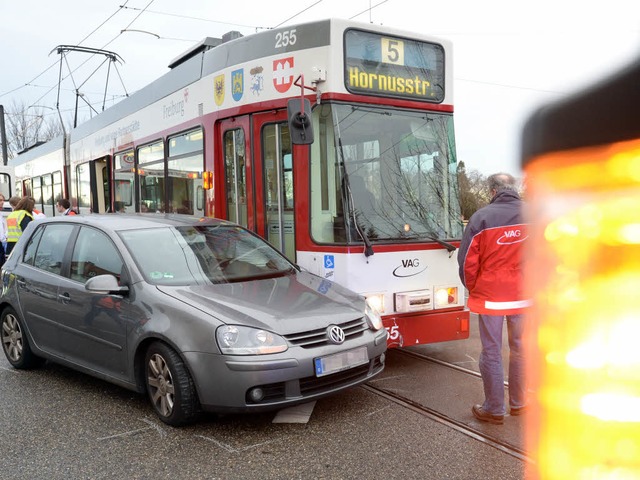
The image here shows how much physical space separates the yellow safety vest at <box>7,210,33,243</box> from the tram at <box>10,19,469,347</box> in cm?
436

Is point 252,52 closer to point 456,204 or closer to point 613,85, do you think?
point 456,204

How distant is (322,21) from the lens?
5.47 meters

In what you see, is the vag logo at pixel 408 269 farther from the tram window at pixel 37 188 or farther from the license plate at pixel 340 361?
the tram window at pixel 37 188

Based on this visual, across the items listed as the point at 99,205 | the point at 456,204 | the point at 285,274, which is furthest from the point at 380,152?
the point at 99,205

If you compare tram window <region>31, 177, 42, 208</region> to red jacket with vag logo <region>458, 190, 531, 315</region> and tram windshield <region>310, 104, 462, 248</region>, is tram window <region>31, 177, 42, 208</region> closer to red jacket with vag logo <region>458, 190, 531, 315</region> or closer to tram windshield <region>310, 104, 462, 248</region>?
tram windshield <region>310, 104, 462, 248</region>

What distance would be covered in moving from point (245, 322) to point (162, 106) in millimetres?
5227

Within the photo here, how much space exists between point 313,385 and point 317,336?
331 mm

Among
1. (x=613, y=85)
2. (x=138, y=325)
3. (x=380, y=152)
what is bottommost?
(x=138, y=325)

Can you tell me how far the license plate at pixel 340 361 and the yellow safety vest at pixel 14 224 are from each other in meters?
7.36

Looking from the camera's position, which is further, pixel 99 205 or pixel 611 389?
pixel 99 205

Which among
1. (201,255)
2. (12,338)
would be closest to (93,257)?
(201,255)

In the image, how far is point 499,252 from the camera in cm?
411

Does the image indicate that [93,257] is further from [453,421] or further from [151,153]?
[151,153]

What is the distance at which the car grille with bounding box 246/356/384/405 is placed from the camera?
3.89 meters
